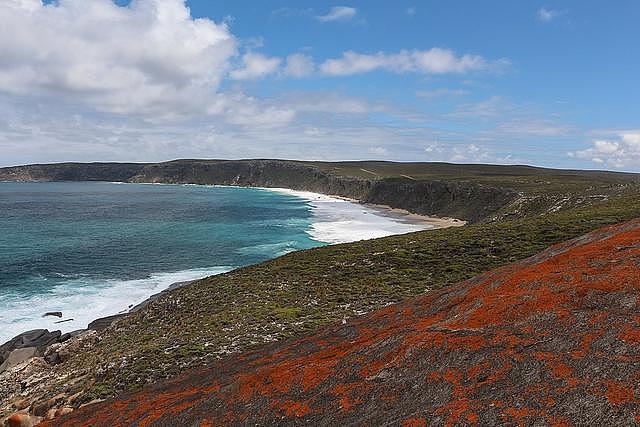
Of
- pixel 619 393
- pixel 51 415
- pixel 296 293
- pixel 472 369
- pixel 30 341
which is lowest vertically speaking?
pixel 30 341

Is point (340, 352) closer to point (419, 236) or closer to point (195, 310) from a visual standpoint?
point (195, 310)

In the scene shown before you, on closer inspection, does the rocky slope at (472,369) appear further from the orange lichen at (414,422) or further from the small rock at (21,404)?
the small rock at (21,404)

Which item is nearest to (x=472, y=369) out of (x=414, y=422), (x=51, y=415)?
(x=414, y=422)

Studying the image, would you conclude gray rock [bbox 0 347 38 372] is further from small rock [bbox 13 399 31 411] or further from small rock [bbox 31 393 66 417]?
small rock [bbox 31 393 66 417]

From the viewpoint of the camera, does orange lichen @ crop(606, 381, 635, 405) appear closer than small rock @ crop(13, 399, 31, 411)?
Yes

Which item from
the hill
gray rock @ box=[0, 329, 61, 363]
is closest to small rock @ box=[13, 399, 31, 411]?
the hill

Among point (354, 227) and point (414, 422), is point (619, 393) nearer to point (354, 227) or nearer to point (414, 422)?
point (414, 422)

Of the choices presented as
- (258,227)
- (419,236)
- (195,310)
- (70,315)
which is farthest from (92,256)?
→ (419,236)
